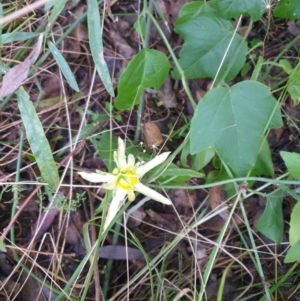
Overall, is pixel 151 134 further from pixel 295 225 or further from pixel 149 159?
pixel 295 225

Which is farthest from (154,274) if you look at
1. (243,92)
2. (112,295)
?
(243,92)

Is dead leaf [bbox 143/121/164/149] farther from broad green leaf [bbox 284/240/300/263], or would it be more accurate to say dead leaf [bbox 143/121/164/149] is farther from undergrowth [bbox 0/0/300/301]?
broad green leaf [bbox 284/240/300/263]

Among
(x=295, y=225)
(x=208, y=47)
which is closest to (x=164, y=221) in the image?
(x=295, y=225)

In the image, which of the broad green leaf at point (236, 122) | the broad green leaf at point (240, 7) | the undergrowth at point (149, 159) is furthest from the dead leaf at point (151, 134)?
the broad green leaf at point (240, 7)

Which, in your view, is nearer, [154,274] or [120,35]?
[154,274]

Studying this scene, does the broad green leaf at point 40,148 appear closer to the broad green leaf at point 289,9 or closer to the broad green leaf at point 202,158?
the broad green leaf at point 202,158

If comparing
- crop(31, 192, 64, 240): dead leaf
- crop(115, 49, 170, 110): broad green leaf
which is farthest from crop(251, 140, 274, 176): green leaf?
crop(31, 192, 64, 240): dead leaf

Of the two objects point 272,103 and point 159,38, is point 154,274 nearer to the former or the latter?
point 272,103
